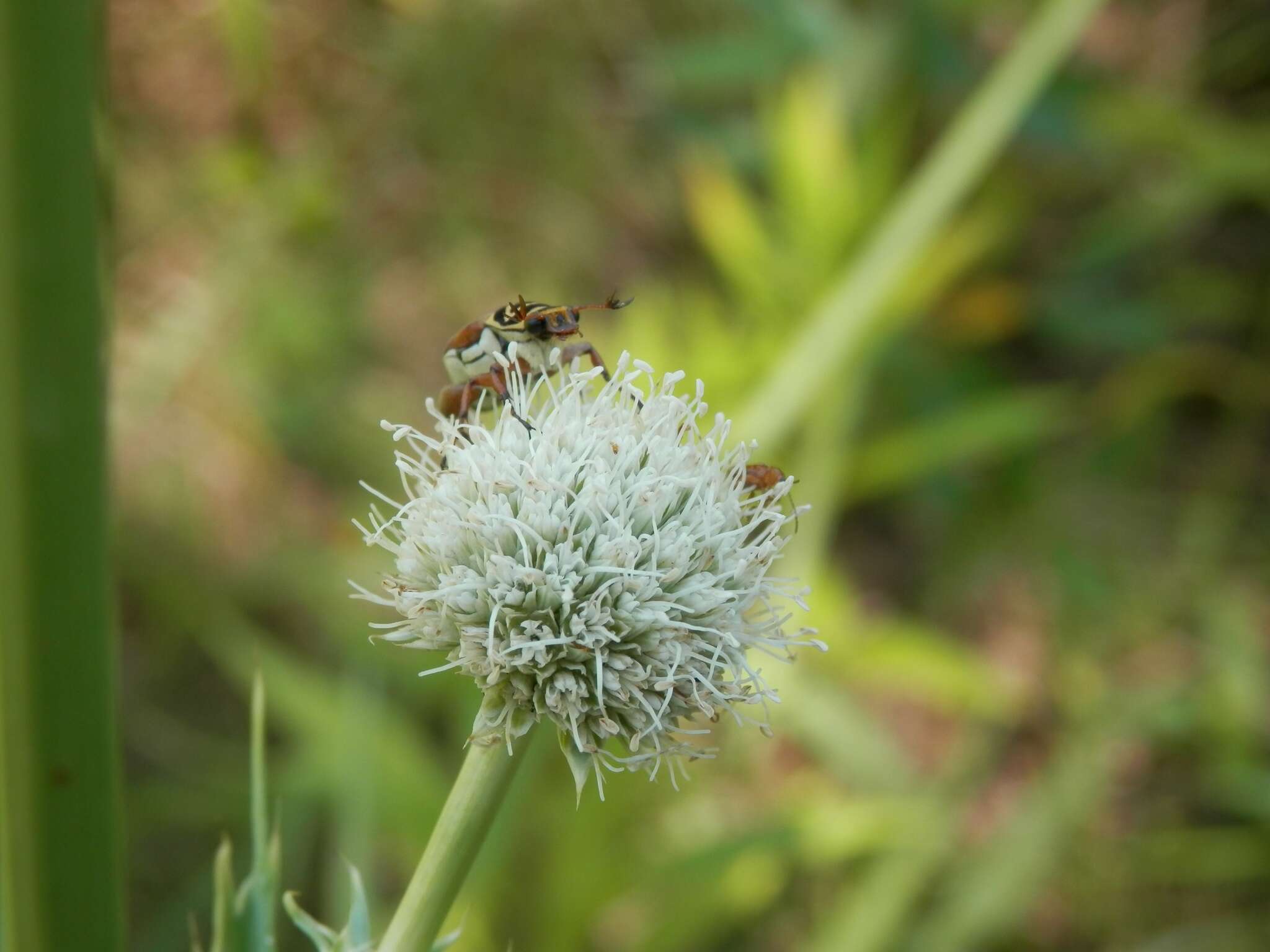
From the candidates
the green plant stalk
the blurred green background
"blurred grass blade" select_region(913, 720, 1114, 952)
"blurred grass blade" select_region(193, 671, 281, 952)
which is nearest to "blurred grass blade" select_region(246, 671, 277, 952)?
"blurred grass blade" select_region(193, 671, 281, 952)

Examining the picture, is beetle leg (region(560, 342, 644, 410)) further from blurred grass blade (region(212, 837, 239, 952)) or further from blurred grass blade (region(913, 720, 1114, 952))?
blurred grass blade (region(913, 720, 1114, 952))

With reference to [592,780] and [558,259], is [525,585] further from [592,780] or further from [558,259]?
[558,259]

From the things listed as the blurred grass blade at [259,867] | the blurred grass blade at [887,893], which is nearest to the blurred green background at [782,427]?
the blurred grass blade at [887,893]

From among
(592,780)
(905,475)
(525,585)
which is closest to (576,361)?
(525,585)

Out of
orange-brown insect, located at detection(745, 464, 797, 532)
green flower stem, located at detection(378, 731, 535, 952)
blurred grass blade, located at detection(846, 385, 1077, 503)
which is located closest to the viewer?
green flower stem, located at detection(378, 731, 535, 952)

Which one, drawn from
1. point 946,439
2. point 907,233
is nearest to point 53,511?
point 907,233

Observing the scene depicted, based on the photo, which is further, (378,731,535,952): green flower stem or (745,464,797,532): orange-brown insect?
(745,464,797,532): orange-brown insect

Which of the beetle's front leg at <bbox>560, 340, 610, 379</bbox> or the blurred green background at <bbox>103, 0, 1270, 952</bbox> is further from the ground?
the blurred green background at <bbox>103, 0, 1270, 952</bbox>

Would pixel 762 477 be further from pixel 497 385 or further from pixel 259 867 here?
pixel 259 867
